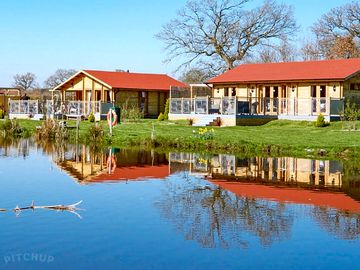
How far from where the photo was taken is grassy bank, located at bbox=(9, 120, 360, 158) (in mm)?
25875

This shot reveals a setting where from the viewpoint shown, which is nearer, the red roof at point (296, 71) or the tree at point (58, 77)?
the red roof at point (296, 71)

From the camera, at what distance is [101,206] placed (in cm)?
1388

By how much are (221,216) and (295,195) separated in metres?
3.61

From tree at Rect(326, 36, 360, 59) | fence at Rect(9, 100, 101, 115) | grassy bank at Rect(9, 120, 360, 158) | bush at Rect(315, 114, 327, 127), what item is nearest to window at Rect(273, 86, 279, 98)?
grassy bank at Rect(9, 120, 360, 158)

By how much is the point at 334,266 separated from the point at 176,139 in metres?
20.5

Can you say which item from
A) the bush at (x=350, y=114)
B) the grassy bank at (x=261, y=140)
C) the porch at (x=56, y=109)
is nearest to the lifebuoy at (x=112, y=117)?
the grassy bank at (x=261, y=140)

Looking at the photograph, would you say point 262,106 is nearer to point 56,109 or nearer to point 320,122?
point 320,122

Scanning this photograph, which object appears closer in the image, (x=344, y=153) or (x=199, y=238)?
(x=199, y=238)

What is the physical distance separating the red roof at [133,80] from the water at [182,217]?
1101 inches

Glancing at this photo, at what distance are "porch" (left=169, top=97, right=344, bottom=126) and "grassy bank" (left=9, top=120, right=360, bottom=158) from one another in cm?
235

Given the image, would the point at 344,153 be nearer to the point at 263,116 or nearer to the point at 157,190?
the point at 157,190

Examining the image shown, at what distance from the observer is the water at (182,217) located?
9.88 metres

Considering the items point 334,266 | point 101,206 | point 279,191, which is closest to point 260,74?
point 279,191

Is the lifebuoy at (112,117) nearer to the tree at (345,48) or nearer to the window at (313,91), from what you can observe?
the window at (313,91)
